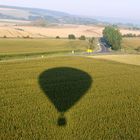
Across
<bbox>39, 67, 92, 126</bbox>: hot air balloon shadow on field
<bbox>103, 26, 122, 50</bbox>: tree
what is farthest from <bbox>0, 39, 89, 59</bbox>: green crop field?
<bbox>39, 67, 92, 126</bbox>: hot air balloon shadow on field

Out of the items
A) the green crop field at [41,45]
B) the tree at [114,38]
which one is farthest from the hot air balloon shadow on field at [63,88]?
the tree at [114,38]

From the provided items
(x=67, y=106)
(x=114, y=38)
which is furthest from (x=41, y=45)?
(x=67, y=106)

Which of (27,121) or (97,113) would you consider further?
(97,113)

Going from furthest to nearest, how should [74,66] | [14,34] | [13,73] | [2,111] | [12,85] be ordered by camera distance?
[14,34] → [74,66] → [13,73] → [12,85] → [2,111]

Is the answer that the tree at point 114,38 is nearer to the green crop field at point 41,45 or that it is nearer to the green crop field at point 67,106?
the green crop field at point 41,45

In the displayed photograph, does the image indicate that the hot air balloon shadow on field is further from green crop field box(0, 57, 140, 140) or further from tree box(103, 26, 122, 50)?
tree box(103, 26, 122, 50)

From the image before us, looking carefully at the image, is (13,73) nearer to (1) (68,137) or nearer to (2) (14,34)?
(1) (68,137)

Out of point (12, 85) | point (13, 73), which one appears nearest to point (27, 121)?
point (12, 85)
